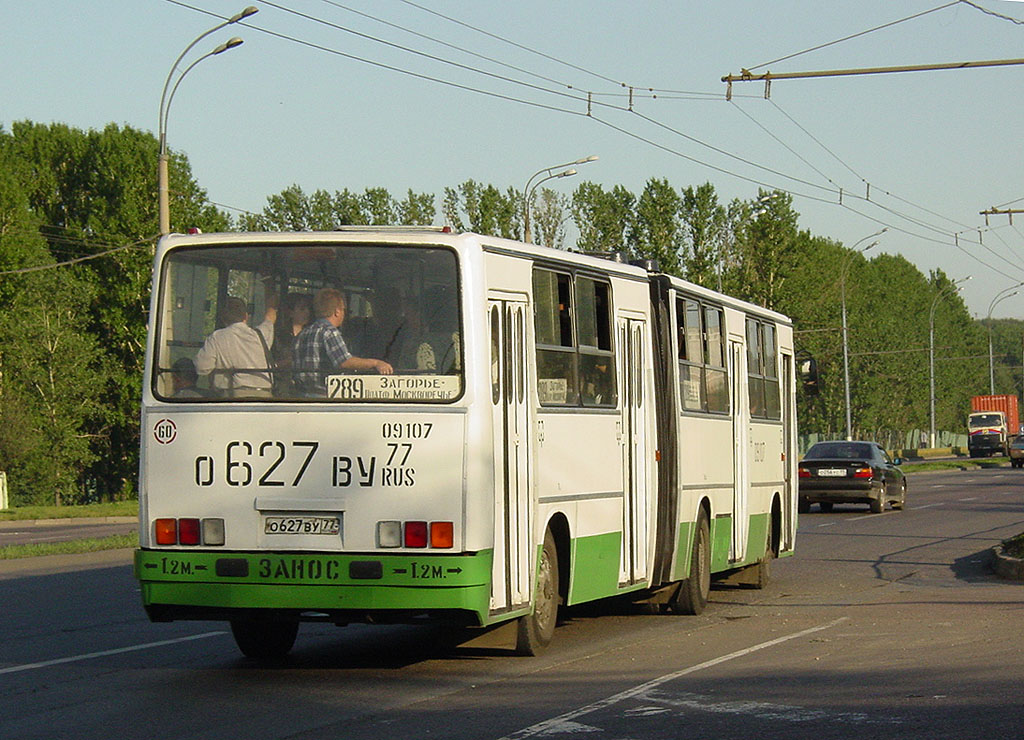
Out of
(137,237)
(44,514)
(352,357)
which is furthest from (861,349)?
(352,357)

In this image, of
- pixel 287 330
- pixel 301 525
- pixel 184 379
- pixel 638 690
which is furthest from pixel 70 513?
pixel 638 690

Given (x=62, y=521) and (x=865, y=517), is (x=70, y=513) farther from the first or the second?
(x=865, y=517)

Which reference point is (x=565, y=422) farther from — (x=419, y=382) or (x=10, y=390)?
(x=10, y=390)

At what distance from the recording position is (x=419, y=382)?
10.4 metres

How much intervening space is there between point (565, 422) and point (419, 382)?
1862mm

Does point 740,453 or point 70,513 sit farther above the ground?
point 740,453

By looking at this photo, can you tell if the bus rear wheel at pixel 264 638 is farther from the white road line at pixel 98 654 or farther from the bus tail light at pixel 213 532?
the bus tail light at pixel 213 532

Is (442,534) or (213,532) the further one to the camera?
(213,532)

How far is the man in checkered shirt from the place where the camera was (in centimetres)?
1046

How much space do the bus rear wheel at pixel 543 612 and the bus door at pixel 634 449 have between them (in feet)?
4.63

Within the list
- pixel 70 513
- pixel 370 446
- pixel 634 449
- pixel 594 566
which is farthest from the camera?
pixel 70 513

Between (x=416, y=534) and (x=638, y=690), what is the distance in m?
1.65

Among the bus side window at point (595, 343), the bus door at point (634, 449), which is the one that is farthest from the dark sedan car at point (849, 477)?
the bus side window at point (595, 343)

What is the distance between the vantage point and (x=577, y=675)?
10562mm
